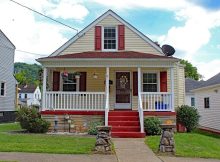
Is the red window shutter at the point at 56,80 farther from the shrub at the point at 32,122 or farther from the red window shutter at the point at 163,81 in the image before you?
the red window shutter at the point at 163,81

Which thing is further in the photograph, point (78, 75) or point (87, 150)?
point (78, 75)

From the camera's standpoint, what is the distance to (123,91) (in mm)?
19172

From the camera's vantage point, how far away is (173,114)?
16.4m

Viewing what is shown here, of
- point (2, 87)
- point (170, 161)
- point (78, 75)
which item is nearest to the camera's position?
point (170, 161)

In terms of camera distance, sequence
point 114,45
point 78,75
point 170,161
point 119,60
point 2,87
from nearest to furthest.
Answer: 1. point 170,161
2. point 119,60
3. point 78,75
4. point 114,45
5. point 2,87

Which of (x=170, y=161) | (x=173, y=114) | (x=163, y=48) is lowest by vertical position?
(x=170, y=161)

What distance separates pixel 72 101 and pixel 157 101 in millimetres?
4349

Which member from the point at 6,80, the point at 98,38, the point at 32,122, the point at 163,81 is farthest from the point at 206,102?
the point at 6,80

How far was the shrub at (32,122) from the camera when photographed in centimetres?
1548

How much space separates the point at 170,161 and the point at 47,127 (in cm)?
813

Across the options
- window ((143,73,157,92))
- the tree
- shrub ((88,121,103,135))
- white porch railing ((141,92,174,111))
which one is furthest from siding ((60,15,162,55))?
the tree

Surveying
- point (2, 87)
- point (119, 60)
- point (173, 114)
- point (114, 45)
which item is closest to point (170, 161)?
point (173, 114)

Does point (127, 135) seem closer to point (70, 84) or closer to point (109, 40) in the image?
point (70, 84)

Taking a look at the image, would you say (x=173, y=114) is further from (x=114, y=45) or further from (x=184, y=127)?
(x=114, y=45)
